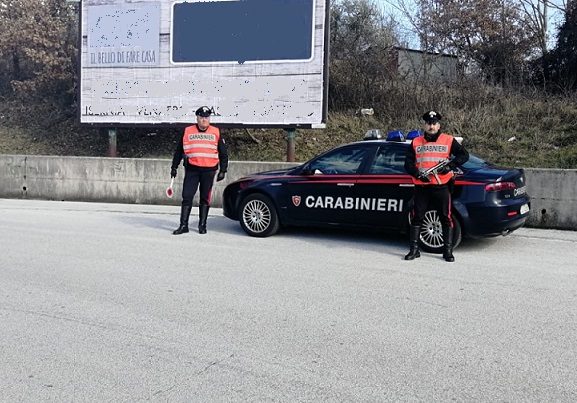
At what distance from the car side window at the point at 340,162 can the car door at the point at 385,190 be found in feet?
0.67

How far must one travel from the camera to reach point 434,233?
7.86 metres

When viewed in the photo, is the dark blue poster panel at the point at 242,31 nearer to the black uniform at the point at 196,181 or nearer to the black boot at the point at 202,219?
the black uniform at the point at 196,181

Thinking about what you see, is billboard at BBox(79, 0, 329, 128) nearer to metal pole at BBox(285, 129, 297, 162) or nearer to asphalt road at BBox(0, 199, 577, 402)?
metal pole at BBox(285, 129, 297, 162)

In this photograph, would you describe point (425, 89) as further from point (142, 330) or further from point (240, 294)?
point (142, 330)

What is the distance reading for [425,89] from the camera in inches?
723

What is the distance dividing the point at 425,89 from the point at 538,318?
1394 centimetres

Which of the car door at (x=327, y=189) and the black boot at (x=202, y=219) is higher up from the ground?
the car door at (x=327, y=189)

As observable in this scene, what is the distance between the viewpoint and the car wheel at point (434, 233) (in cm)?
780

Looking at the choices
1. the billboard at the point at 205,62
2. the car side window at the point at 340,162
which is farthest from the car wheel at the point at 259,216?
the billboard at the point at 205,62

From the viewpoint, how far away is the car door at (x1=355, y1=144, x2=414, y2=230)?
8086 mm

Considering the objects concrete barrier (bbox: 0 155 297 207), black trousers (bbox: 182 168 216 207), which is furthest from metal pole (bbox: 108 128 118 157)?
black trousers (bbox: 182 168 216 207)

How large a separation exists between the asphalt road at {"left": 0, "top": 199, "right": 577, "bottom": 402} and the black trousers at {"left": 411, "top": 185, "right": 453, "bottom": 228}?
1.67 ft

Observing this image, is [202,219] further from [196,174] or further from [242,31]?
[242,31]

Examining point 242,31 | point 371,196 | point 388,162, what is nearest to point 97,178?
point 242,31
